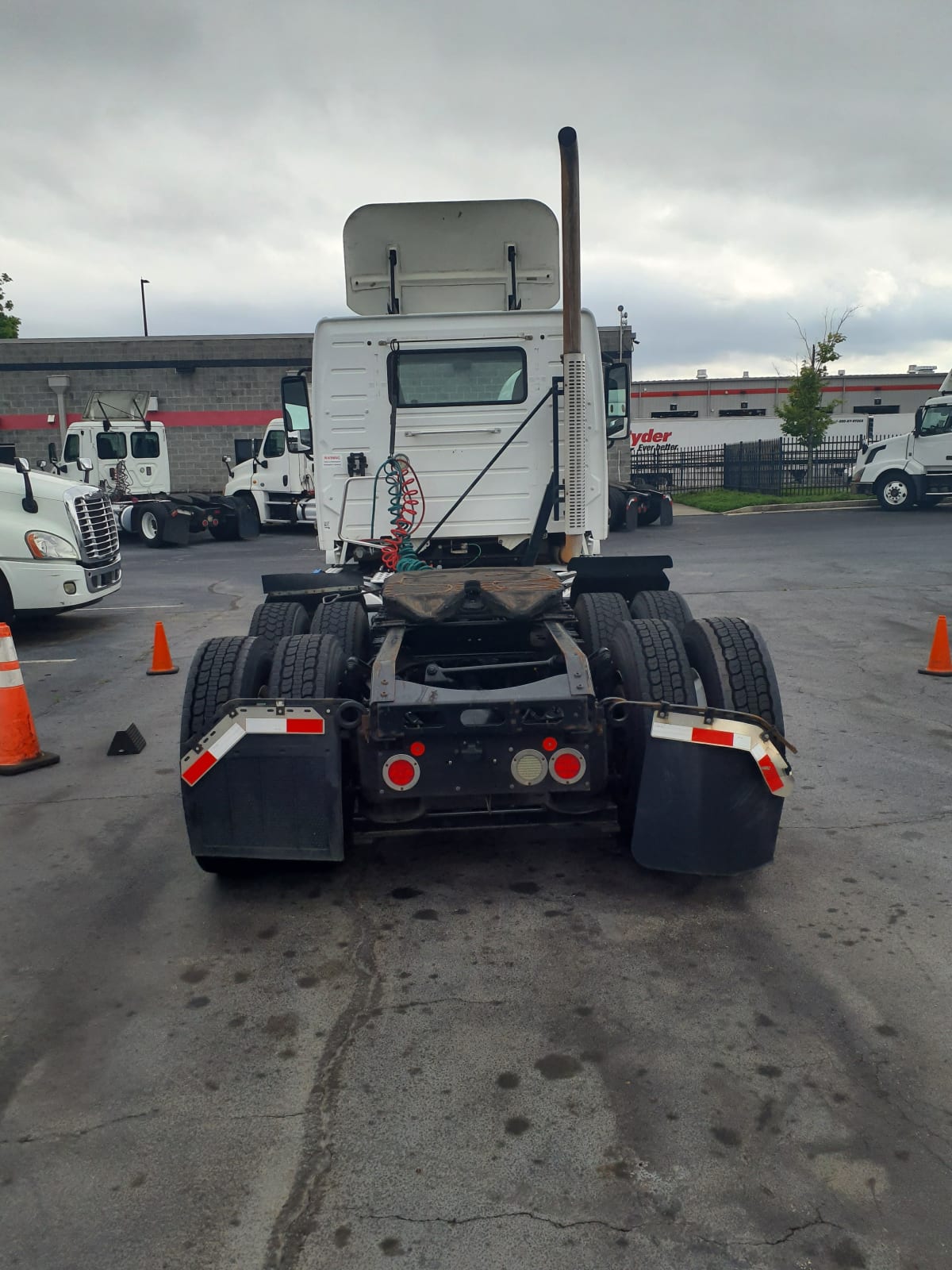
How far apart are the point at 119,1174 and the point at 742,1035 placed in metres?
1.94

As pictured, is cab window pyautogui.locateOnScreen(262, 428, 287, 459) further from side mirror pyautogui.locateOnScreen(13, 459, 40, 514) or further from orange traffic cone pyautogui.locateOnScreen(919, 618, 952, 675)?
orange traffic cone pyautogui.locateOnScreen(919, 618, 952, 675)

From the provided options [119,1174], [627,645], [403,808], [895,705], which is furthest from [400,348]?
[119,1174]

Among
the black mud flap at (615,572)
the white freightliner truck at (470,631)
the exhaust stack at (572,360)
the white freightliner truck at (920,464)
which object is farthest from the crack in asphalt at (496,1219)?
the white freightliner truck at (920,464)

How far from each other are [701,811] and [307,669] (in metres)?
1.86

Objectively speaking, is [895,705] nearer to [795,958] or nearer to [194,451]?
[795,958]

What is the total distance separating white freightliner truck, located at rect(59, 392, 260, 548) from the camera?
23.0 meters

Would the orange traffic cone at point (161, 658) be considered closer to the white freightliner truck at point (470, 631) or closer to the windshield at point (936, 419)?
the white freightliner truck at point (470, 631)

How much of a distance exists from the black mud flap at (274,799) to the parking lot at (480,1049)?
0.32 m

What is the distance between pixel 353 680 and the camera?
521cm

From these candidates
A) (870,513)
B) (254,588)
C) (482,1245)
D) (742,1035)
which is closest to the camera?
(482,1245)

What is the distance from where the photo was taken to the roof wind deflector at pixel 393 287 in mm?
7715

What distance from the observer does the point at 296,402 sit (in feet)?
25.9

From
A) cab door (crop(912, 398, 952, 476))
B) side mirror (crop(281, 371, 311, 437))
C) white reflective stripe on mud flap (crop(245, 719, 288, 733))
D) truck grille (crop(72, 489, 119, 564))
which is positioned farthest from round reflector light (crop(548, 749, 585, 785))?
cab door (crop(912, 398, 952, 476))

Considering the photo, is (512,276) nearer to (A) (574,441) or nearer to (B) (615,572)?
(A) (574,441)
